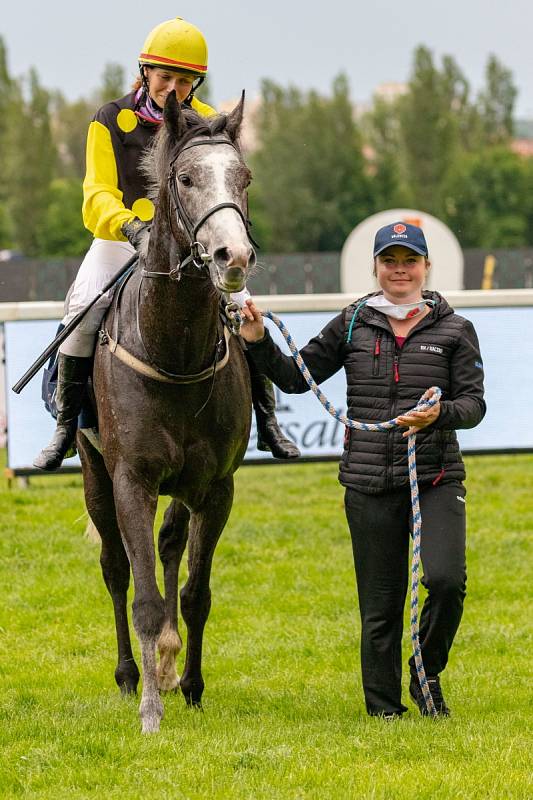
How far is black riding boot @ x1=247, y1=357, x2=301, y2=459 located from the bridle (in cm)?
123

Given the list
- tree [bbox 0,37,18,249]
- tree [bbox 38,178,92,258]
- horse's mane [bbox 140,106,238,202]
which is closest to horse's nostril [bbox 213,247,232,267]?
horse's mane [bbox 140,106,238,202]

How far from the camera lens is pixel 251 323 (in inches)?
217

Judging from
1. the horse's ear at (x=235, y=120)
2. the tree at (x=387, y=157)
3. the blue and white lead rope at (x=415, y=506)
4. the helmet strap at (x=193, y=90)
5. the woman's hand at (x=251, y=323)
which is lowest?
the tree at (x=387, y=157)

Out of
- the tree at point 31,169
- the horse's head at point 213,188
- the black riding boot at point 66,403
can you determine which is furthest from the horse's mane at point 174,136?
the tree at point 31,169

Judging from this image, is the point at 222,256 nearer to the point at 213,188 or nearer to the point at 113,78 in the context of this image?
the point at 213,188

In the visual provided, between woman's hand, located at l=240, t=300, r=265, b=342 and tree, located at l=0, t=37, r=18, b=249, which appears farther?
tree, located at l=0, t=37, r=18, b=249

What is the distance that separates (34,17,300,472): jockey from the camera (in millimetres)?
5445

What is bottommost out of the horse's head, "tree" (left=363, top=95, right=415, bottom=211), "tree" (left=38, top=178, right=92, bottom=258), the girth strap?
"tree" (left=38, top=178, right=92, bottom=258)

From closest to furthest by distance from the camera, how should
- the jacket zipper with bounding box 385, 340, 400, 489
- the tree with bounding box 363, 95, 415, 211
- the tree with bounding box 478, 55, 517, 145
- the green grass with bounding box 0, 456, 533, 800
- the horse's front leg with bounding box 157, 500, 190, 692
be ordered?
the green grass with bounding box 0, 456, 533, 800 → the jacket zipper with bounding box 385, 340, 400, 489 → the horse's front leg with bounding box 157, 500, 190, 692 → the tree with bounding box 363, 95, 415, 211 → the tree with bounding box 478, 55, 517, 145

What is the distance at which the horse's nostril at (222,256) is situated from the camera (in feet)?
14.3

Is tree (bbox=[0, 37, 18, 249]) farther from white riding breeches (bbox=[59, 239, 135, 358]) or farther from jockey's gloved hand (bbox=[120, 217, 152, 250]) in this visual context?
jockey's gloved hand (bbox=[120, 217, 152, 250])

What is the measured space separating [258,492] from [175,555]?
5016 millimetres

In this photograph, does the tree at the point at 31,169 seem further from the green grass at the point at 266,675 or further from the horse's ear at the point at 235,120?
the horse's ear at the point at 235,120

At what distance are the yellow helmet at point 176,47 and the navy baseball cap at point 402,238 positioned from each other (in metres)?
1.08
